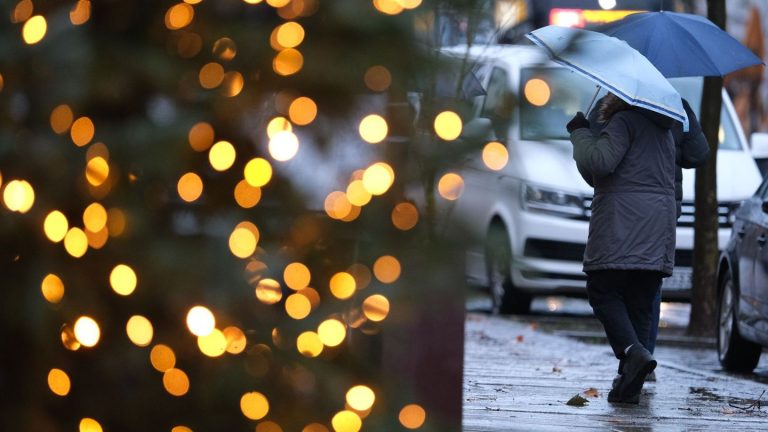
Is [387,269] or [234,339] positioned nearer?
[387,269]

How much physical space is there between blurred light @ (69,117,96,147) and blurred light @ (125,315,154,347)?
31 centimetres

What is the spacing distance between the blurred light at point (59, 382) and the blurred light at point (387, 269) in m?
0.59

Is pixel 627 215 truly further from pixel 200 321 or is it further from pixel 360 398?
pixel 200 321

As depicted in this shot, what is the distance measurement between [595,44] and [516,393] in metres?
5.89

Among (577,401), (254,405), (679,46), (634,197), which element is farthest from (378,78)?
(679,46)

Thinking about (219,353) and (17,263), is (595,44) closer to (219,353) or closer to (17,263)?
(219,353)

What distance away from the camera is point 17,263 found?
2.62 meters

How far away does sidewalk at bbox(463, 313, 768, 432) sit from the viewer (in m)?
7.14

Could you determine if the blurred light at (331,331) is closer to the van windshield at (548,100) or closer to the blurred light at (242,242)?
the blurred light at (242,242)

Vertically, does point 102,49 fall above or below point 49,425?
above

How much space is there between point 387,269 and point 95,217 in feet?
1.63

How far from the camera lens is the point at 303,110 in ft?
8.40

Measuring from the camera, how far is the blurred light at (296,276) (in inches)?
102

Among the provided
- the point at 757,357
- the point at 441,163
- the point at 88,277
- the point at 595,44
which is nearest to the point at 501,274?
the point at 441,163
